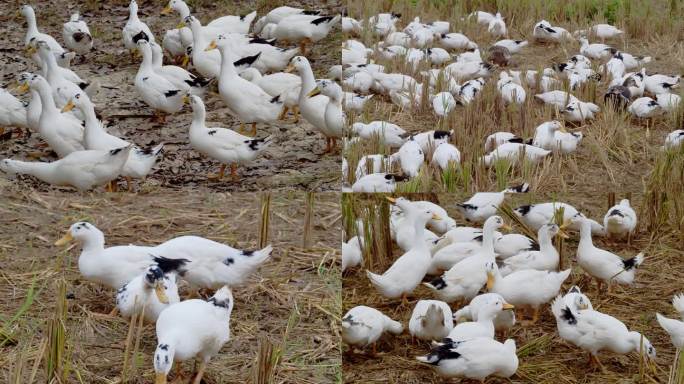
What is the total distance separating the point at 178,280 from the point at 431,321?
1.22 m

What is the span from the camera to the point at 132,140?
6.80 m

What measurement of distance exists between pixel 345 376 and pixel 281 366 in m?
0.29

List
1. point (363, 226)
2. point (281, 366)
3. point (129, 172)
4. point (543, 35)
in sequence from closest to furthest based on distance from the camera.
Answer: point (281, 366), point (363, 226), point (129, 172), point (543, 35)

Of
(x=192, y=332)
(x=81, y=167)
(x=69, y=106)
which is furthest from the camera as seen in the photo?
(x=69, y=106)

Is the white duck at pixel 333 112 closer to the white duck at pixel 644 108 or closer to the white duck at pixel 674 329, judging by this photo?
the white duck at pixel 644 108

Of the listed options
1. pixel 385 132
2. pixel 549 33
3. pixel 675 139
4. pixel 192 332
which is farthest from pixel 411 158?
pixel 549 33

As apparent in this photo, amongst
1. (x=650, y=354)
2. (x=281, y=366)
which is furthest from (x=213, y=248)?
(x=650, y=354)

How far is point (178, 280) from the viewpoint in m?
4.82

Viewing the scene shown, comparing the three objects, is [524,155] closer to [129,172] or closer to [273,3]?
[129,172]

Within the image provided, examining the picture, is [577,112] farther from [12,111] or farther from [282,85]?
[12,111]

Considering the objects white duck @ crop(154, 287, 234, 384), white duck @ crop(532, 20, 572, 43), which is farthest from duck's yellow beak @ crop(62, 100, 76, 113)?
white duck @ crop(532, 20, 572, 43)

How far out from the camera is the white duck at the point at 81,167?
558 centimetres

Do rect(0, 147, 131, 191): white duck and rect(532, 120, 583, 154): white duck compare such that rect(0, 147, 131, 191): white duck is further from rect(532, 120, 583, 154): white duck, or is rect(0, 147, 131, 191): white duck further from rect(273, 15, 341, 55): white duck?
rect(273, 15, 341, 55): white duck

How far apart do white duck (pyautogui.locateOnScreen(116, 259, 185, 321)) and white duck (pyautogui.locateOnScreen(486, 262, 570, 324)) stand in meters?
1.40
